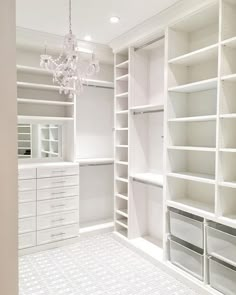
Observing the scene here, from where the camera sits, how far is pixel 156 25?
9.25 ft

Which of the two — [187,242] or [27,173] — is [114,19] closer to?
[27,173]

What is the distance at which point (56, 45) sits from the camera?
3.34 meters

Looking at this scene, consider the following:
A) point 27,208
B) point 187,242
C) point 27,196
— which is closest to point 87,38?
point 27,196

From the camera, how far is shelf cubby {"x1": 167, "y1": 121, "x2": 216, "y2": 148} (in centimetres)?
270

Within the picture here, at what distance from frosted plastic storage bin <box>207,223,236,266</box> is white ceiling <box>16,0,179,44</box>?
2.14 meters

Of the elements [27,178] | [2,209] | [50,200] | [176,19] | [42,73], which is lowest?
[50,200]

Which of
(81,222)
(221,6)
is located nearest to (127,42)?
(221,6)

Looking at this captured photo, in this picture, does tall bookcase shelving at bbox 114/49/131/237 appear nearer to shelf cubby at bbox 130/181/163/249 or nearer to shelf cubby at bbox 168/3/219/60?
shelf cubby at bbox 130/181/163/249

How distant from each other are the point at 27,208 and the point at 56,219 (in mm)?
422

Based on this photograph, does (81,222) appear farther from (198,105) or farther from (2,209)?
(2,209)

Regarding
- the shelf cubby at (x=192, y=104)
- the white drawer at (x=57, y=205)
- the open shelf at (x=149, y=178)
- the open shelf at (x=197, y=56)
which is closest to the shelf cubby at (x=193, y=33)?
the open shelf at (x=197, y=56)

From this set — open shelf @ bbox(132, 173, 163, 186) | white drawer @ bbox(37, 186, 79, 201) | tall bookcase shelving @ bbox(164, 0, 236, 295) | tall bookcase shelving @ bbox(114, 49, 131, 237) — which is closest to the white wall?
tall bookcase shelving @ bbox(164, 0, 236, 295)

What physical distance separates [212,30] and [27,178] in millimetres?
2639

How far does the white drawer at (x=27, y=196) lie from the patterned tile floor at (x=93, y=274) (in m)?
0.68
